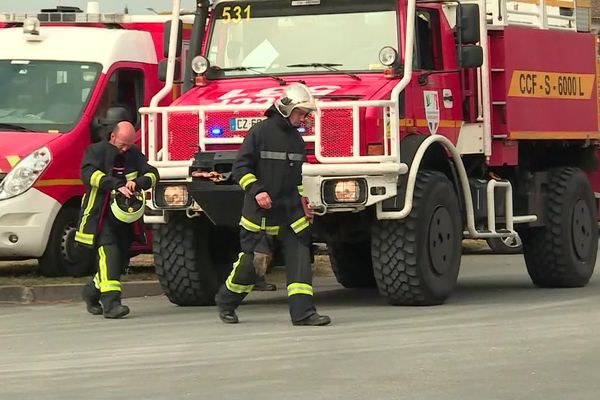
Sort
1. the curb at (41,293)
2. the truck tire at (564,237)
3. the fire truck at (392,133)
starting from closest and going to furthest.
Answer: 1. the fire truck at (392,133)
2. the curb at (41,293)
3. the truck tire at (564,237)

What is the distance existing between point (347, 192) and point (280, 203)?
79cm

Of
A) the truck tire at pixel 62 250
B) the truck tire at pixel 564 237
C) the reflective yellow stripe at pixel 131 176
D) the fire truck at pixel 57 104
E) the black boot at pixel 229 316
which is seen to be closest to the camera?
the black boot at pixel 229 316

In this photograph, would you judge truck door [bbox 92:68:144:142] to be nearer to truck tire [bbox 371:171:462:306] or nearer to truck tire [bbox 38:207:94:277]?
truck tire [bbox 38:207:94:277]

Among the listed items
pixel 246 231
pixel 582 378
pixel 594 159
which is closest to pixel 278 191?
pixel 246 231

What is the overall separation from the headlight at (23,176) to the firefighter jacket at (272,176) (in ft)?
13.6

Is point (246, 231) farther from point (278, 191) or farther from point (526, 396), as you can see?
point (526, 396)

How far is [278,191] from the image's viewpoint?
11.9 m

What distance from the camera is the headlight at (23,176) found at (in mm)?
15414

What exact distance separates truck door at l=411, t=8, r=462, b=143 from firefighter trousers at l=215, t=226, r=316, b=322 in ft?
7.12

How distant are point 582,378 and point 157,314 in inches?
201

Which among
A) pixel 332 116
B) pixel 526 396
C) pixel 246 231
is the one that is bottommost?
pixel 526 396

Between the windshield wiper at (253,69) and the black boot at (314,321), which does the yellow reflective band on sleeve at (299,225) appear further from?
the windshield wiper at (253,69)

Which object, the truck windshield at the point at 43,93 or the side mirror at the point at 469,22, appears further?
the truck windshield at the point at 43,93

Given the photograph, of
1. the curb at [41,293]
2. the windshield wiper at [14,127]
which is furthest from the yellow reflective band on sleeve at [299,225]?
the windshield wiper at [14,127]
